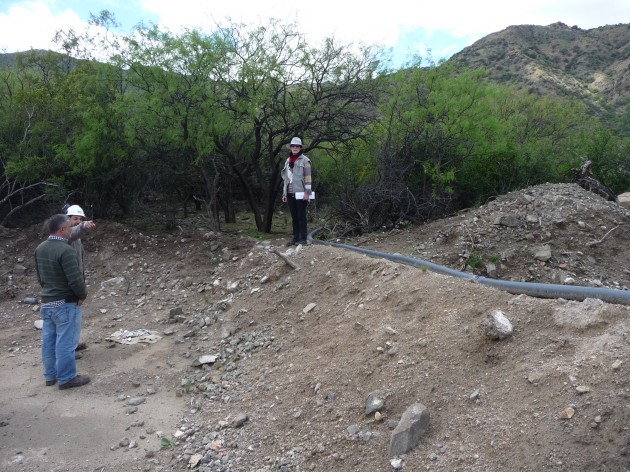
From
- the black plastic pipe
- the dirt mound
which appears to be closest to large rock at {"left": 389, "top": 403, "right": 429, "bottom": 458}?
the dirt mound

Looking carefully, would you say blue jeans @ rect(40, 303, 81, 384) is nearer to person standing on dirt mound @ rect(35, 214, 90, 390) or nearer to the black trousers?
person standing on dirt mound @ rect(35, 214, 90, 390)

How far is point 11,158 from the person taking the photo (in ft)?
33.5

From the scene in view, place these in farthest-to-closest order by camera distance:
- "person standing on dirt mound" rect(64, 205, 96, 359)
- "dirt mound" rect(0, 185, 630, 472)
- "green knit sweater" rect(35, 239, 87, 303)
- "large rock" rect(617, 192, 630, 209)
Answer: "large rock" rect(617, 192, 630, 209) → "person standing on dirt mound" rect(64, 205, 96, 359) → "green knit sweater" rect(35, 239, 87, 303) → "dirt mound" rect(0, 185, 630, 472)

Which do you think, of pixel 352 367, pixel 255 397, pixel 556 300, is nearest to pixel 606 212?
pixel 556 300

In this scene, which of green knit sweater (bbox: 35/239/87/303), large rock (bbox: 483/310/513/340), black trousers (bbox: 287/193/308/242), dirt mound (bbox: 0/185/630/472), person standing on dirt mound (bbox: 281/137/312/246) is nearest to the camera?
dirt mound (bbox: 0/185/630/472)

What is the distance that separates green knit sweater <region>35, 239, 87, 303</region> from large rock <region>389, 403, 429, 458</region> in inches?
141

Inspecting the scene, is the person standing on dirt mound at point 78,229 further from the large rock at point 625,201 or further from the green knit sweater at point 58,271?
the large rock at point 625,201

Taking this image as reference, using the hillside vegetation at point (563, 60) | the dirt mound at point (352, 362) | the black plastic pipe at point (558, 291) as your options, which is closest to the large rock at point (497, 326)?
the dirt mound at point (352, 362)

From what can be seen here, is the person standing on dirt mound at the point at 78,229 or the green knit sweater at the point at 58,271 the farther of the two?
the person standing on dirt mound at the point at 78,229

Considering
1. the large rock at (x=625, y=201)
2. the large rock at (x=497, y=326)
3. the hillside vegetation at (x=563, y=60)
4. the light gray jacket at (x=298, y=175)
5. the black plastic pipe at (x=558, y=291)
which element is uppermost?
the hillside vegetation at (x=563, y=60)

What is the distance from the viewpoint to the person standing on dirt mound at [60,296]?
5133 millimetres

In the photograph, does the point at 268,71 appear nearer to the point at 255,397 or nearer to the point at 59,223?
the point at 59,223

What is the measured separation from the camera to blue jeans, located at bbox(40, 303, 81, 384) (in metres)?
5.25

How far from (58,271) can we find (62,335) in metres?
0.67
